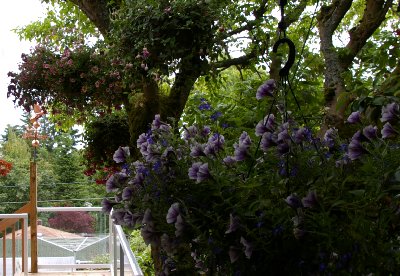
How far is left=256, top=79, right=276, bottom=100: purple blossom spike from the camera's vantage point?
136 cm

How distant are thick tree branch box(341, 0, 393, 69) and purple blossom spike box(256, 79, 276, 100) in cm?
162

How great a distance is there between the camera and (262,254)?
1.27 meters

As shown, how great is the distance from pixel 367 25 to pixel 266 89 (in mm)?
1657

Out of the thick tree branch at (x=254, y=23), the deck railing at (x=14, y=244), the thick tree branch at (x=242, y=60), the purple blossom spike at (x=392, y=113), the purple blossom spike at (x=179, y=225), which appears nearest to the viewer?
the purple blossom spike at (x=392, y=113)

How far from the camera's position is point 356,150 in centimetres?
119

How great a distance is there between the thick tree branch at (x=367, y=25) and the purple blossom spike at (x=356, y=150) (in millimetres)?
1761

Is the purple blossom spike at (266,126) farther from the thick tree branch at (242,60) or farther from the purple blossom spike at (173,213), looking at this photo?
the thick tree branch at (242,60)

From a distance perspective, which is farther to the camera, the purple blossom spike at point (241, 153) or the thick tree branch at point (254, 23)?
the thick tree branch at point (254, 23)

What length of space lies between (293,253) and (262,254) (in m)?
0.07

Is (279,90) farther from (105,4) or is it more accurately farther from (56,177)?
(56,177)

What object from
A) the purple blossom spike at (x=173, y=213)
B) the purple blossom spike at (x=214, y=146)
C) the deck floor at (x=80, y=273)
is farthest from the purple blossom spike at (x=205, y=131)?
the deck floor at (x=80, y=273)

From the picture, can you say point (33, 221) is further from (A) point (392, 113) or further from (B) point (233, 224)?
(A) point (392, 113)

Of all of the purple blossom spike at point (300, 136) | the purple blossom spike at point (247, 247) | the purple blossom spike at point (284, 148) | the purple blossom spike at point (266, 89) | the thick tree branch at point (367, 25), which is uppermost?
the thick tree branch at point (367, 25)

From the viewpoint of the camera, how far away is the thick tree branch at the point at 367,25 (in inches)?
111
